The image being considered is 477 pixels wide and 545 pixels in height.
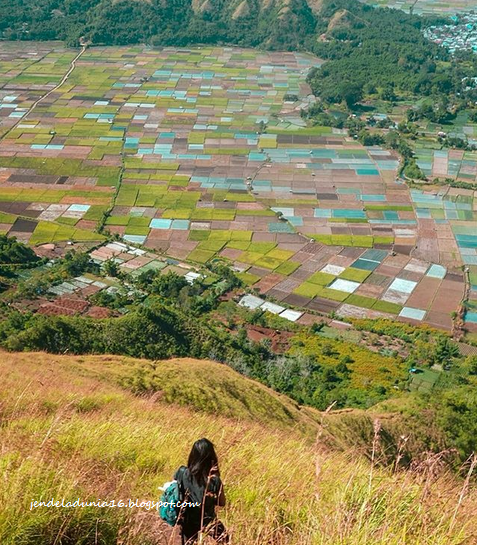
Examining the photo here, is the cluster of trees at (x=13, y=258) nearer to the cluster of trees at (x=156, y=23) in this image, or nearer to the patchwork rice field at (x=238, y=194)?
the patchwork rice field at (x=238, y=194)

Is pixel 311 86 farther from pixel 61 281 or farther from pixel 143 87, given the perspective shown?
pixel 61 281

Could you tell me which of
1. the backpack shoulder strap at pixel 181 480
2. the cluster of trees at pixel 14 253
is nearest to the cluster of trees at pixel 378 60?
the cluster of trees at pixel 14 253

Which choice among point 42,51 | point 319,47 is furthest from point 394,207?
point 42,51

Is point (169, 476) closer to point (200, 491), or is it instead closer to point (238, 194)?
point (200, 491)

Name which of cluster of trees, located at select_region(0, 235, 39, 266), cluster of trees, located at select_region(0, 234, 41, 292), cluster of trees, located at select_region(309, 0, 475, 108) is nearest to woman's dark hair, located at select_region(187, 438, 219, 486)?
cluster of trees, located at select_region(0, 234, 41, 292)

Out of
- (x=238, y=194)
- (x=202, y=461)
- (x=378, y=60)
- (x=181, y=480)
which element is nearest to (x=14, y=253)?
(x=238, y=194)
